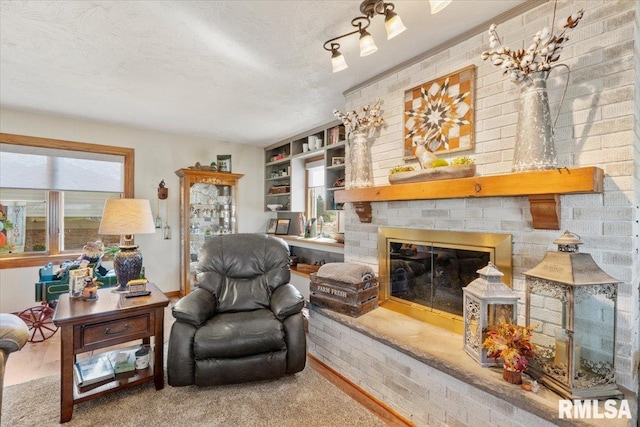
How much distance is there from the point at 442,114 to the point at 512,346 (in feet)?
5.04

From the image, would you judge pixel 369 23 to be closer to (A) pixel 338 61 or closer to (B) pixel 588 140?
(A) pixel 338 61

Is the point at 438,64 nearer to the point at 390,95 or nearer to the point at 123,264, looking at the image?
the point at 390,95

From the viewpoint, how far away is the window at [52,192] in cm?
355

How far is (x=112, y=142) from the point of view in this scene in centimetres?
405

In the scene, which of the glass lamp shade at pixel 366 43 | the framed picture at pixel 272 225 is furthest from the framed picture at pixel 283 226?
the glass lamp shade at pixel 366 43

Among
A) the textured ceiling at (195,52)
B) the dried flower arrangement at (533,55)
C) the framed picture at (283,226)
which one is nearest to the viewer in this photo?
the dried flower arrangement at (533,55)

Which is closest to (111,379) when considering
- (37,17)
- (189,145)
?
(37,17)

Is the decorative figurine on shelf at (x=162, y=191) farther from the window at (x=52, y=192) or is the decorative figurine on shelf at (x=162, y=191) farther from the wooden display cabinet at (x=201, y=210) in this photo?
the window at (x=52, y=192)

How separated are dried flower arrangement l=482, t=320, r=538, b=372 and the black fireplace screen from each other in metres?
0.54

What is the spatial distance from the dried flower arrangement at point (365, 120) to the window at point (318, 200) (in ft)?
5.31

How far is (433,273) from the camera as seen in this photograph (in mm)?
A: 2307

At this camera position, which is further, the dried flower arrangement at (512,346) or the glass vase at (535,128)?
the glass vase at (535,128)

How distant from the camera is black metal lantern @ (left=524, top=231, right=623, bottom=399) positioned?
1332mm

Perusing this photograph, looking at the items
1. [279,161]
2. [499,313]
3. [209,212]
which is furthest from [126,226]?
[279,161]
